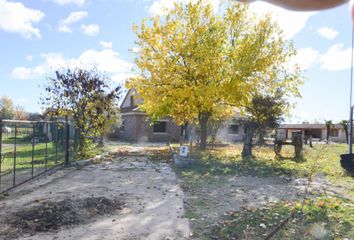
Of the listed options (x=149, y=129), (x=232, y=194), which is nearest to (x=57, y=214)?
(x=232, y=194)

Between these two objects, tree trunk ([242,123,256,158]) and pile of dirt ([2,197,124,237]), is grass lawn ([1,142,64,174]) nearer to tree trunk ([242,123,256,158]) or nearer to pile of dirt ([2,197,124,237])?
pile of dirt ([2,197,124,237])

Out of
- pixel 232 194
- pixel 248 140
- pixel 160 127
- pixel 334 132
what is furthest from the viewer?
pixel 334 132

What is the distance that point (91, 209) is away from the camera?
676 centimetres

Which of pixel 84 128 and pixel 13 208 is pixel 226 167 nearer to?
pixel 84 128

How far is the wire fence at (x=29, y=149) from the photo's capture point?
834cm

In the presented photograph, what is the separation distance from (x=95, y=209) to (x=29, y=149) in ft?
13.4

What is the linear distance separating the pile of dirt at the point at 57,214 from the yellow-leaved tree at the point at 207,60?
456 inches

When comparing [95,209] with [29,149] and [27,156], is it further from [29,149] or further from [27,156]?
[27,156]

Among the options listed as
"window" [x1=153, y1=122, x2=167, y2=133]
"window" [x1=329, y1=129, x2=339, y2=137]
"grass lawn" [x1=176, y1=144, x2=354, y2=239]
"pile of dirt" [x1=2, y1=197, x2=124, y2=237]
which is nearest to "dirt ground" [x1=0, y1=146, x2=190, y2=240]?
"pile of dirt" [x1=2, y1=197, x2=124, y2=237]

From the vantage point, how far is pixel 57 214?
20.5 feet

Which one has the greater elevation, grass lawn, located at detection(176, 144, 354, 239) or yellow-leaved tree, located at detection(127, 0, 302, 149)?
yellow-leaved tree, located at detection(127, 0, 302, 149)

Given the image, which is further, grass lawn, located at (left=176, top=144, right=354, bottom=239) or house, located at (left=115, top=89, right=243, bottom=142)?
house, located at (left=115, top=89, right=243, bottom=142)

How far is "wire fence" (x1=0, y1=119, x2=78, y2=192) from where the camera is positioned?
27.4ft

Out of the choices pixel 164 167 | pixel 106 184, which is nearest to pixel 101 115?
pixel 164 167
